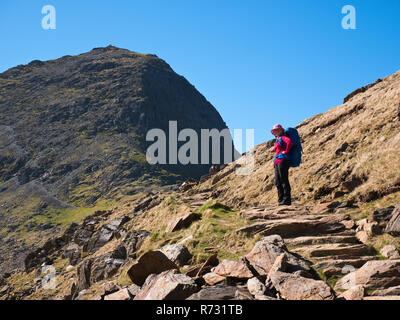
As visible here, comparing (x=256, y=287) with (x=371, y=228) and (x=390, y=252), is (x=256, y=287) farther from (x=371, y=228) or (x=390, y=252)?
(x=371, y=228)

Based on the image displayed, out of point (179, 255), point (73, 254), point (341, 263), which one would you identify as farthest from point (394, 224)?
point (73, 254)

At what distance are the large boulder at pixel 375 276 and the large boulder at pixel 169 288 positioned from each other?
272 cm

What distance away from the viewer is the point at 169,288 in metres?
5.96

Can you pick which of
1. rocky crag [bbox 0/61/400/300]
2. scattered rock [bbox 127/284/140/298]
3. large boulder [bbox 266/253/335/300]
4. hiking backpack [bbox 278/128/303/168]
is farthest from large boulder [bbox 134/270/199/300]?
hiking backpack [bbox 278/128/303/168]

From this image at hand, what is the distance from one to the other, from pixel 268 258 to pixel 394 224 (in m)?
3.32

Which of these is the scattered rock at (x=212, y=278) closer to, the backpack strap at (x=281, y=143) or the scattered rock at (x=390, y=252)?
the scattered rock at (x=390, y=252)

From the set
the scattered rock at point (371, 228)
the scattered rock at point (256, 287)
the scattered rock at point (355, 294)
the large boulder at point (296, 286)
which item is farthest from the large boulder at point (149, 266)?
the scattered rock at point (371, 228)

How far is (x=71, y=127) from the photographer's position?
181250 millimetres

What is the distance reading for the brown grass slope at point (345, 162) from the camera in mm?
12117

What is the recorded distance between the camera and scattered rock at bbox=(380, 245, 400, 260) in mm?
7293

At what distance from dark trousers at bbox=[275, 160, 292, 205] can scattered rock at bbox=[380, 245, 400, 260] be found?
498 centimetres

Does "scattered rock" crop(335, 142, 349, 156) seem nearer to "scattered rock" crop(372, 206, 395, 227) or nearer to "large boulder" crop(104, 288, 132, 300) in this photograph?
"scattered rock" crop(372, 206, 395, 227)
